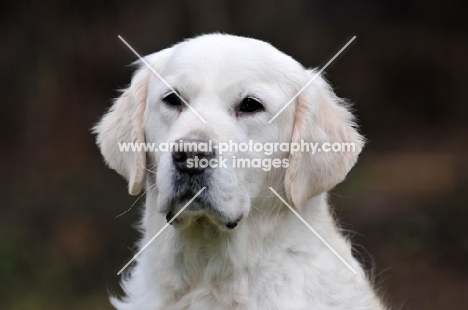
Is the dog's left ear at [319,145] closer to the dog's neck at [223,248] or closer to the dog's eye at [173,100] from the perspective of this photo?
the dog's neck at [223,248]

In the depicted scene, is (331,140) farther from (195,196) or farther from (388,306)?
(388,306)

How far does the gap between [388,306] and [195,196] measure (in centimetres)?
194

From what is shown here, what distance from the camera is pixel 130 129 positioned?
5.48 metres

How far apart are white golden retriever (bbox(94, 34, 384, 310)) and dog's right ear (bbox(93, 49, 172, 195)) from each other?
0.01 m

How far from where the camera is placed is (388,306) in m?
6.06

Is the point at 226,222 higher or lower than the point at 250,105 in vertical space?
lower

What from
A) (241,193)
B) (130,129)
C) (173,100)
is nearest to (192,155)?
(241,193)

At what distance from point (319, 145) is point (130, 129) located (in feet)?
3.82

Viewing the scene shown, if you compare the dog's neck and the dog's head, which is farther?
the dog's neck

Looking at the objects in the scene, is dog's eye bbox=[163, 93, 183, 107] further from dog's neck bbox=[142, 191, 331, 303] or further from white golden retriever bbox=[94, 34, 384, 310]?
dog's neck bbox=[142, 191, 331, 303]

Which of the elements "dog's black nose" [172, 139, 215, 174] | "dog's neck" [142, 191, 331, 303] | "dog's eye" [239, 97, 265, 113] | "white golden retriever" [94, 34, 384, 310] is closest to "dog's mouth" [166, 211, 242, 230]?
"white golden retriever" [94, 34, 384, 310]

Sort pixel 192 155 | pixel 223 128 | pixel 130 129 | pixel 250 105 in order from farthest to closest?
pixel 130 129, pixel 250 105, pixel 223 128, pixel 192 155

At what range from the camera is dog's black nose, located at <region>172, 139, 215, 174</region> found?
4.70m

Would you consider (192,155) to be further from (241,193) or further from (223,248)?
(223,248)
